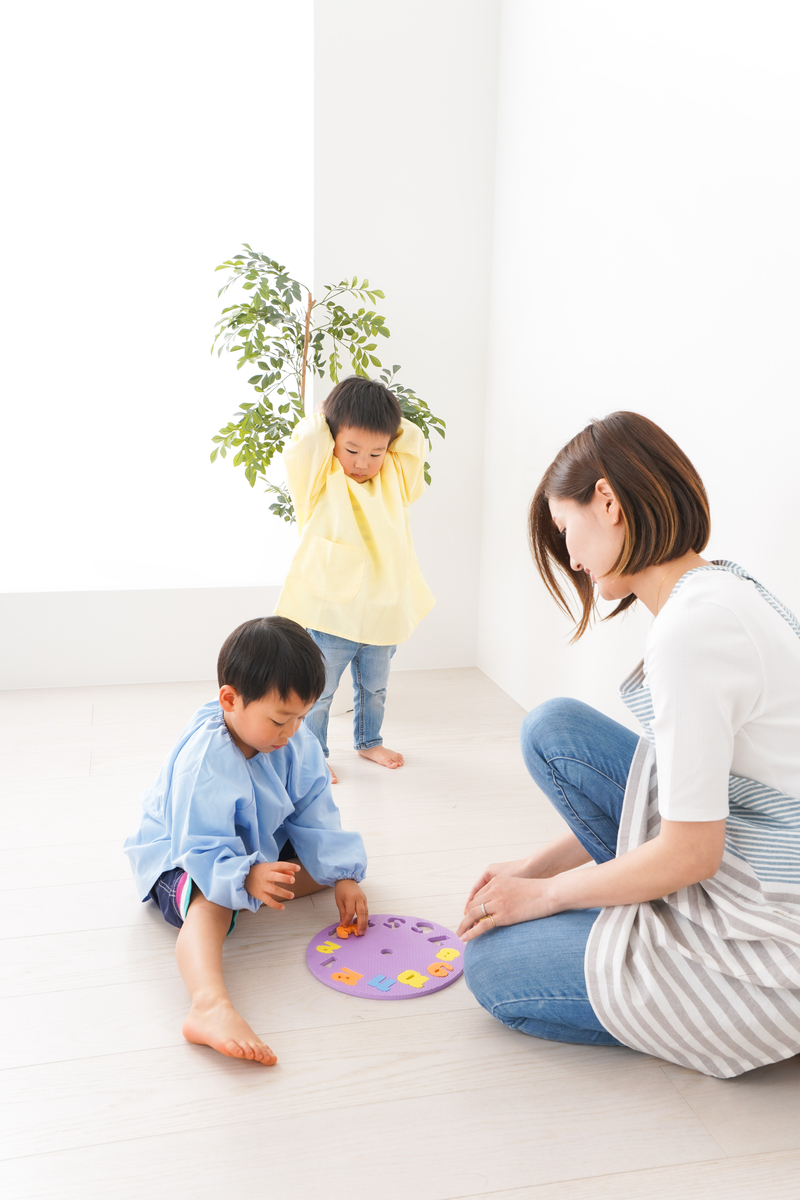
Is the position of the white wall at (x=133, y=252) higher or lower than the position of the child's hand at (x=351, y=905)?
higher

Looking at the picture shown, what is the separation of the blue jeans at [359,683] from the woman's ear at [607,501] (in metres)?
0.99

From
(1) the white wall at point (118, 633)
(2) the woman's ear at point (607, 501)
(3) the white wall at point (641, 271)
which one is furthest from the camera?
(1) the white wall at point (118, 633)

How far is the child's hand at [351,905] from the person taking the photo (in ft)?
4.55

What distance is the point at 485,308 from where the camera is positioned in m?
2.60

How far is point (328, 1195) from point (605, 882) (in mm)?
426

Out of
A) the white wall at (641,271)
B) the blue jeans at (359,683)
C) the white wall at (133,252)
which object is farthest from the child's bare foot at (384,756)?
the white wall at (133,252)

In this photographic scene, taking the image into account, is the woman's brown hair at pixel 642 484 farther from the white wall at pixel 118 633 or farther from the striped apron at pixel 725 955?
the white wall at pixel 118 633

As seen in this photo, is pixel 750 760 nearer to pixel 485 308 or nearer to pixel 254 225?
pixel 485 308

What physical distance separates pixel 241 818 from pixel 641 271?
48.0 inches

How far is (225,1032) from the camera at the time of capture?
1.13 metres

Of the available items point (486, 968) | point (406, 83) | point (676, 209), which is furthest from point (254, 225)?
point (486, 968)

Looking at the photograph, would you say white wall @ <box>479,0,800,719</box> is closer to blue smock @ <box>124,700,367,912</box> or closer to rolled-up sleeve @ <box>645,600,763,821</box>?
rolled-up sleeve @ <box>645,600,763,821</box>

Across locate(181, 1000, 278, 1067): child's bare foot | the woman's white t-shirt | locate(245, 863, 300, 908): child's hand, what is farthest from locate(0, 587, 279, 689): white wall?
the woman's white t-shirt

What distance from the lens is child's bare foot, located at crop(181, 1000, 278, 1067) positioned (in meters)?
1.11
